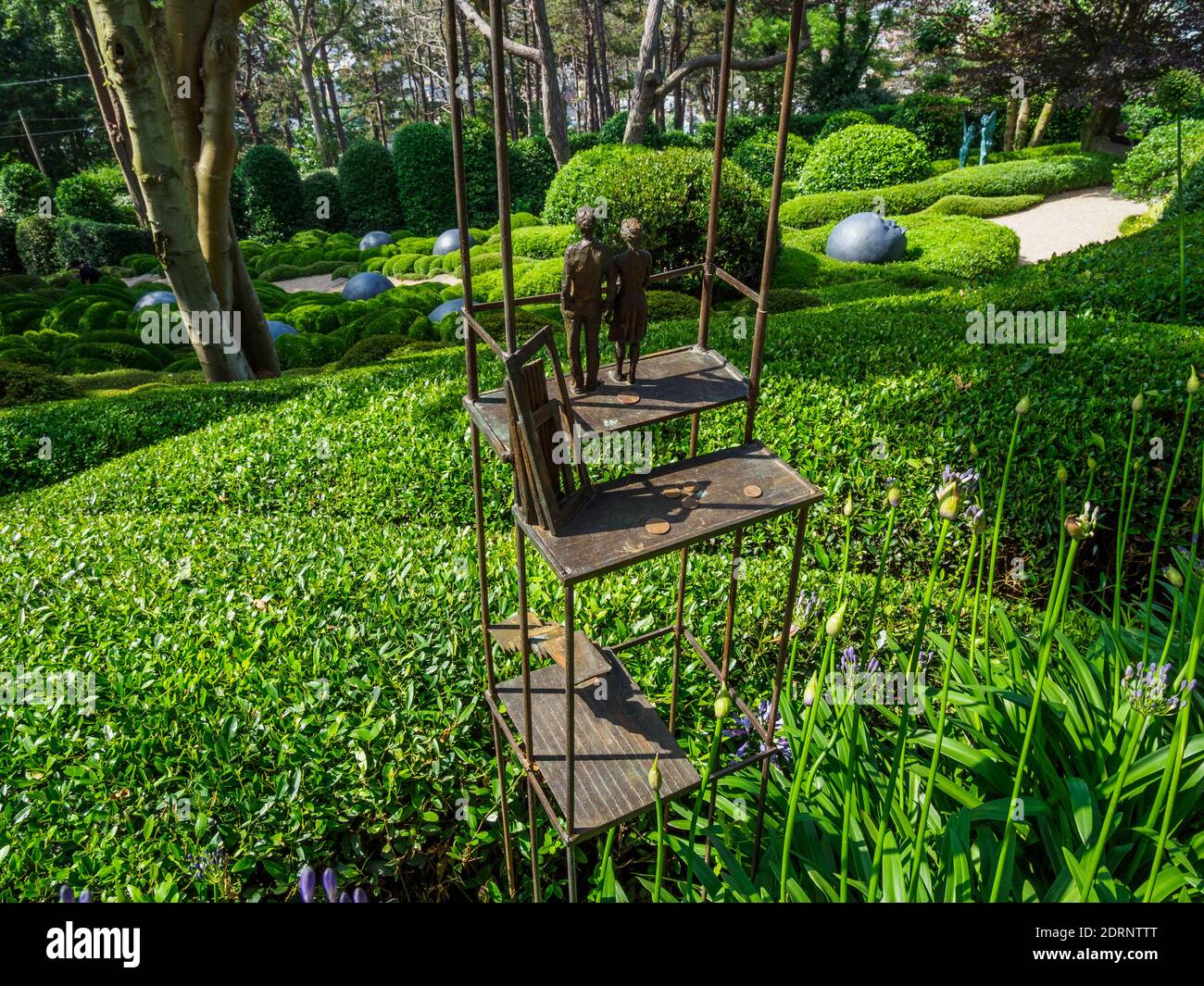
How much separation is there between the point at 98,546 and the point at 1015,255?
1355 centimetres

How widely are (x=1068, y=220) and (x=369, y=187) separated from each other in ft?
58.7

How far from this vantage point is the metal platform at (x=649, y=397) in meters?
1.66

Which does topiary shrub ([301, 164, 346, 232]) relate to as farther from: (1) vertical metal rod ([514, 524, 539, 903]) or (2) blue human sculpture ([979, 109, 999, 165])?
(1) vertical metal rod ([514, 524, 539, 903])

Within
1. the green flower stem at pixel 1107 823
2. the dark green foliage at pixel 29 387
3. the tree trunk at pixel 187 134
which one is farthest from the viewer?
the dark green foliage at pixel 29 387

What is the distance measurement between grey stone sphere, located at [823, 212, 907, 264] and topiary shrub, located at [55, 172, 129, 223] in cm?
2043

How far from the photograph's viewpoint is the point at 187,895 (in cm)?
228

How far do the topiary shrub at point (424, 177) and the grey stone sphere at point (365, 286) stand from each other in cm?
648

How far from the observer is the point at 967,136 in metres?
20.7

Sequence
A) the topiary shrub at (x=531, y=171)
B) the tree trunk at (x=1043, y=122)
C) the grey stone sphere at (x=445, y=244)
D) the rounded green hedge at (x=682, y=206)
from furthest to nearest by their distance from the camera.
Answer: the tree trunk at (x=1043, y=122), the topiary shrub at (x=531, y=171), the grey stone sphere at (x=445, y=244), the rounded green hedge at (x=682, y=206)

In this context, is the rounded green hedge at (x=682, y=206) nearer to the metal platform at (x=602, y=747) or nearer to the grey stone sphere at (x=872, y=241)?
the grey stone sphere at (x=872, y=241)

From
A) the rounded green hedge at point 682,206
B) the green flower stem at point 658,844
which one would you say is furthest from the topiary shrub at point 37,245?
the green flower stem at point 658,844

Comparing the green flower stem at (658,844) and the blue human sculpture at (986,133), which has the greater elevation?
the blue human sculpture at (986,133)

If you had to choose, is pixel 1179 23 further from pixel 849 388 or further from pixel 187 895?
pixel 187 895
